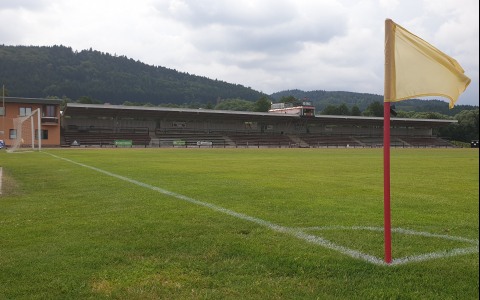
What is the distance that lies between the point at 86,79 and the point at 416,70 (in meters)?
177

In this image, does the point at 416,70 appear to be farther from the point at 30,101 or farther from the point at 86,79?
the point at 86,79

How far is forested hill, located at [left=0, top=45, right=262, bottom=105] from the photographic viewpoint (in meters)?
135

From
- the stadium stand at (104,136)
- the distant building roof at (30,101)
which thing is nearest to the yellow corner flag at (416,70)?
the stadium stand at (104,136)

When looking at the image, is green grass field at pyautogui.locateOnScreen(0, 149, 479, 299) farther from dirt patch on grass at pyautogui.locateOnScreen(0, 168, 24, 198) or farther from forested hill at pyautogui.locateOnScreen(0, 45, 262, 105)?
forested hill at pyautogui.locateOnScreen(0, 45, 262, 105)

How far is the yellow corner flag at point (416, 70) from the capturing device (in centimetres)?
358

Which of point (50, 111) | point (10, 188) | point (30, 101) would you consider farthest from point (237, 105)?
point (10, 188)

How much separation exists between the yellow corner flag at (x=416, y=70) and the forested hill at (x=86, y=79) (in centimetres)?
14396

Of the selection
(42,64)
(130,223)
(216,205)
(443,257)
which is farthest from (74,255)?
(42,64)

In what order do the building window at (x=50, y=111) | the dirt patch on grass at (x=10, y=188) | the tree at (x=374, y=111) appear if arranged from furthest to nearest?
the tree at (x=374, y=111) → the building window at (x=50, y=111) → the dirt patch on grass at (x=10, y=188)

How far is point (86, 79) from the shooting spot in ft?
534

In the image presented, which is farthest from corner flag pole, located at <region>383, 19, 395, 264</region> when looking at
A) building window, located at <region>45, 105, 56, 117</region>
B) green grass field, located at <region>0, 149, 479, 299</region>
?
building window, located at <region>45, 105, 56, 117</region>

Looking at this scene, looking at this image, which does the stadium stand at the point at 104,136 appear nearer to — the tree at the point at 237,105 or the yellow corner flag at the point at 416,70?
the yellow corner flag at the point at 416,70

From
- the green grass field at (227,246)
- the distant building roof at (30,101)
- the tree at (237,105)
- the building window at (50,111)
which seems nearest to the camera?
the green grass field at (227,246)

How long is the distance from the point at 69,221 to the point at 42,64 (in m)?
166
